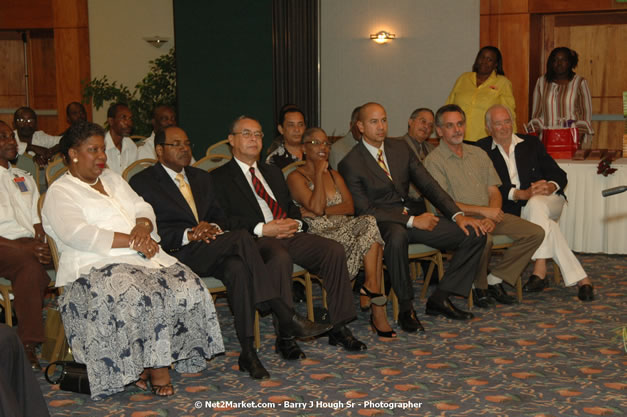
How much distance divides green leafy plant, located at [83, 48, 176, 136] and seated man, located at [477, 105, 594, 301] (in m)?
5.45

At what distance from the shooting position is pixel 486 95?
7.38 m

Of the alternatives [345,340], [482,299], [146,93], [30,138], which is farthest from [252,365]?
[146,93]

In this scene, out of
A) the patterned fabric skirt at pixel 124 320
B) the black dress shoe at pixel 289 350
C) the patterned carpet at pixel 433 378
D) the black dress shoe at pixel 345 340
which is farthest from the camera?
the black dress shoe at pixel 345 340

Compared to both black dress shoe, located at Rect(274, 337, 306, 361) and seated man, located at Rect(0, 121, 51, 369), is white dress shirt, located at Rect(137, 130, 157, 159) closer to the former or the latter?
seated man, located at Rect(0, 121, 51, 369)

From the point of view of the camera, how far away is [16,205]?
448cm


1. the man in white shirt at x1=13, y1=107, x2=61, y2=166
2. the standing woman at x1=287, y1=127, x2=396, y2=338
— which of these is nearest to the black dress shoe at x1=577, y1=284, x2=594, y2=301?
the standing woman at x1=287, y1=127, x2=396, y2=338

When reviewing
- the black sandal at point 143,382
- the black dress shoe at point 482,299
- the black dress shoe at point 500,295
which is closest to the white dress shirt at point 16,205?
the black sandal at point 143,382

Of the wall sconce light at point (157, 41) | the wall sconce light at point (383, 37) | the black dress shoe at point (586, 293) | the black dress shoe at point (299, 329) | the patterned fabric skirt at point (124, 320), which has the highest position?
the wall sconce light at point (157, 41)

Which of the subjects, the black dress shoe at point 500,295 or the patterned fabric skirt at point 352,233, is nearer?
the patterned fabric skirt at point 352,233

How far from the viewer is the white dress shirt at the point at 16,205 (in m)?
4.39

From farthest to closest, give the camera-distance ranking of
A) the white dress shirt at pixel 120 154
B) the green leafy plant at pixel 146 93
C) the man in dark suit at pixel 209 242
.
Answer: the green leafy plant at pixel 146 93, the white dress shirt at pixel 120 154, the man in dark suit at pixel 209 242

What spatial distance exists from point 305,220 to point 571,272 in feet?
6.92

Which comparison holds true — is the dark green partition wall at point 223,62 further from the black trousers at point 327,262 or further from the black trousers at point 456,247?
the black trousers at point 327,262

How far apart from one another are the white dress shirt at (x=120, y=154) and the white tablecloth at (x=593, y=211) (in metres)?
3.90
